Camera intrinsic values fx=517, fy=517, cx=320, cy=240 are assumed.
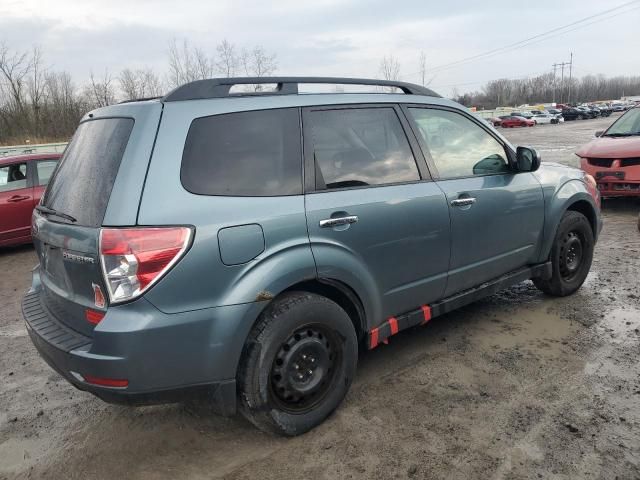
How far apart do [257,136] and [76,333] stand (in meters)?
1.37

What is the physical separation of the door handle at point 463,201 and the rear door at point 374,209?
0.10 metres

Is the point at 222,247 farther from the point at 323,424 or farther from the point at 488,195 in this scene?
the point at 488,195

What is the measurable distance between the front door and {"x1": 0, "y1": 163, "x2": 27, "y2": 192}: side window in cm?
669

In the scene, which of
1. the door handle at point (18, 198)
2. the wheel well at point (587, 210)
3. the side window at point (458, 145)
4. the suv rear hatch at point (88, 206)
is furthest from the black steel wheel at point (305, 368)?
the door handle at point (18, 198)

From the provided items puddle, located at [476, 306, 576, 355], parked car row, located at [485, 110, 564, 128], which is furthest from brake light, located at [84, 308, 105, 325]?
parked car row, located at [485, 110, 564, 128]

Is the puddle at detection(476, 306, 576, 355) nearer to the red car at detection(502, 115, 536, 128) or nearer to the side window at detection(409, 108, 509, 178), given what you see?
the side window at detection(409, 108, 509, 178)

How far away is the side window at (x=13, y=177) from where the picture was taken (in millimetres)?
7699

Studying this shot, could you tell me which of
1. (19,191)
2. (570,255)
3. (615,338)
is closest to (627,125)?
(570,255)

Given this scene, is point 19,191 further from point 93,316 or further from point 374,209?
point 374,209

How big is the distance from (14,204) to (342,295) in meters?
6.54

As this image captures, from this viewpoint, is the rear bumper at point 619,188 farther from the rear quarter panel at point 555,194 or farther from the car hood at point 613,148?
the rear quarter panel at point 555,194

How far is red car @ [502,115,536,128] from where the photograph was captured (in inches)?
1997

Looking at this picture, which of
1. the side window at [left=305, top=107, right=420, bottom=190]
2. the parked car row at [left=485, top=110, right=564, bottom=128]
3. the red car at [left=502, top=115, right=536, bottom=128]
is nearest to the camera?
the side window at [left=305, top=107, right=420, bottom=190]

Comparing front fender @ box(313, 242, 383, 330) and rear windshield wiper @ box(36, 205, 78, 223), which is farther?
front fender @ box(313, 242, 383, 330)
